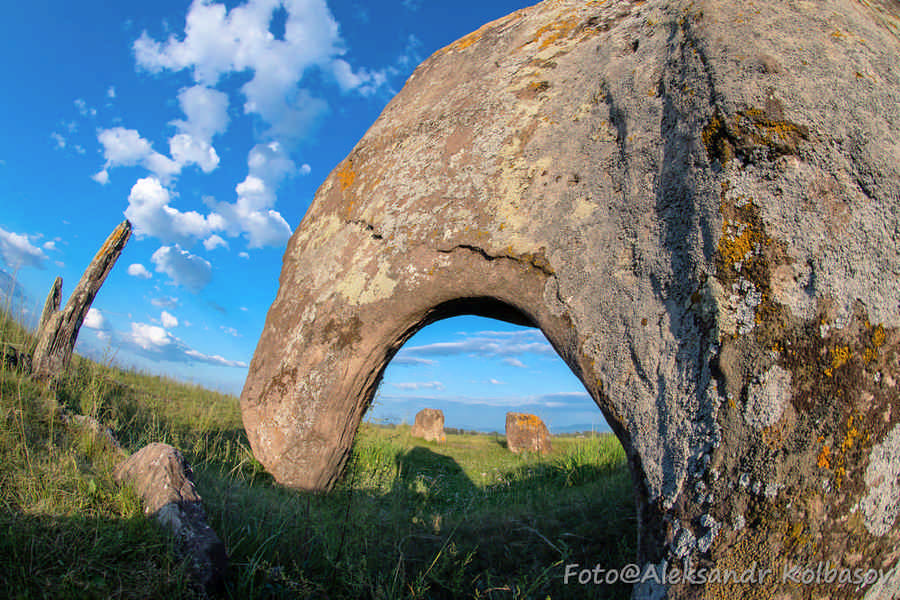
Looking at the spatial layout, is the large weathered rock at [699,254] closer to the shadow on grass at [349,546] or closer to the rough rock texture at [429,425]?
the shadow on grass at [349,546]

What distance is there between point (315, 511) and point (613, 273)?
257 cm

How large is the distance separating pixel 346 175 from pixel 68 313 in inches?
207

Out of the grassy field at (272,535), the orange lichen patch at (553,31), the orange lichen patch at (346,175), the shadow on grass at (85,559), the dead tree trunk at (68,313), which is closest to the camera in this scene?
the shadow on grass at (85,559)

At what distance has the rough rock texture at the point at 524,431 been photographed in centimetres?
1008

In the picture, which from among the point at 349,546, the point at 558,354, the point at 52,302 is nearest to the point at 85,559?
the point at 349,546

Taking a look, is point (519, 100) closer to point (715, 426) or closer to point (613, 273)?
point (613, 273)

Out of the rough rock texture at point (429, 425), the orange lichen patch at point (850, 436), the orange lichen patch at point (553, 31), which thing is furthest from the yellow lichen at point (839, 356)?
the rough rock texture at point (429, 425)

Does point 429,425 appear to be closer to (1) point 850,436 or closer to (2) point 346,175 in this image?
(2) point 346,175

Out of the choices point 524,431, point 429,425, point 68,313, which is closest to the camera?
point 68,313

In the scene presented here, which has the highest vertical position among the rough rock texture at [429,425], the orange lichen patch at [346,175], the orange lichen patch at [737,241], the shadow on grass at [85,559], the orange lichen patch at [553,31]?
the orange lichen patch at [553,31]

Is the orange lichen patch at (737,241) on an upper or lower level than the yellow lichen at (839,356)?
upper

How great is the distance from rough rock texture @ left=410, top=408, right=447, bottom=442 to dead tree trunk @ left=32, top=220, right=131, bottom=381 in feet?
23.3

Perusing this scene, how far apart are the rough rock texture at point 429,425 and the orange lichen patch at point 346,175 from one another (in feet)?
27.1

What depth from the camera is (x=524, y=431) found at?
33.9 feet
